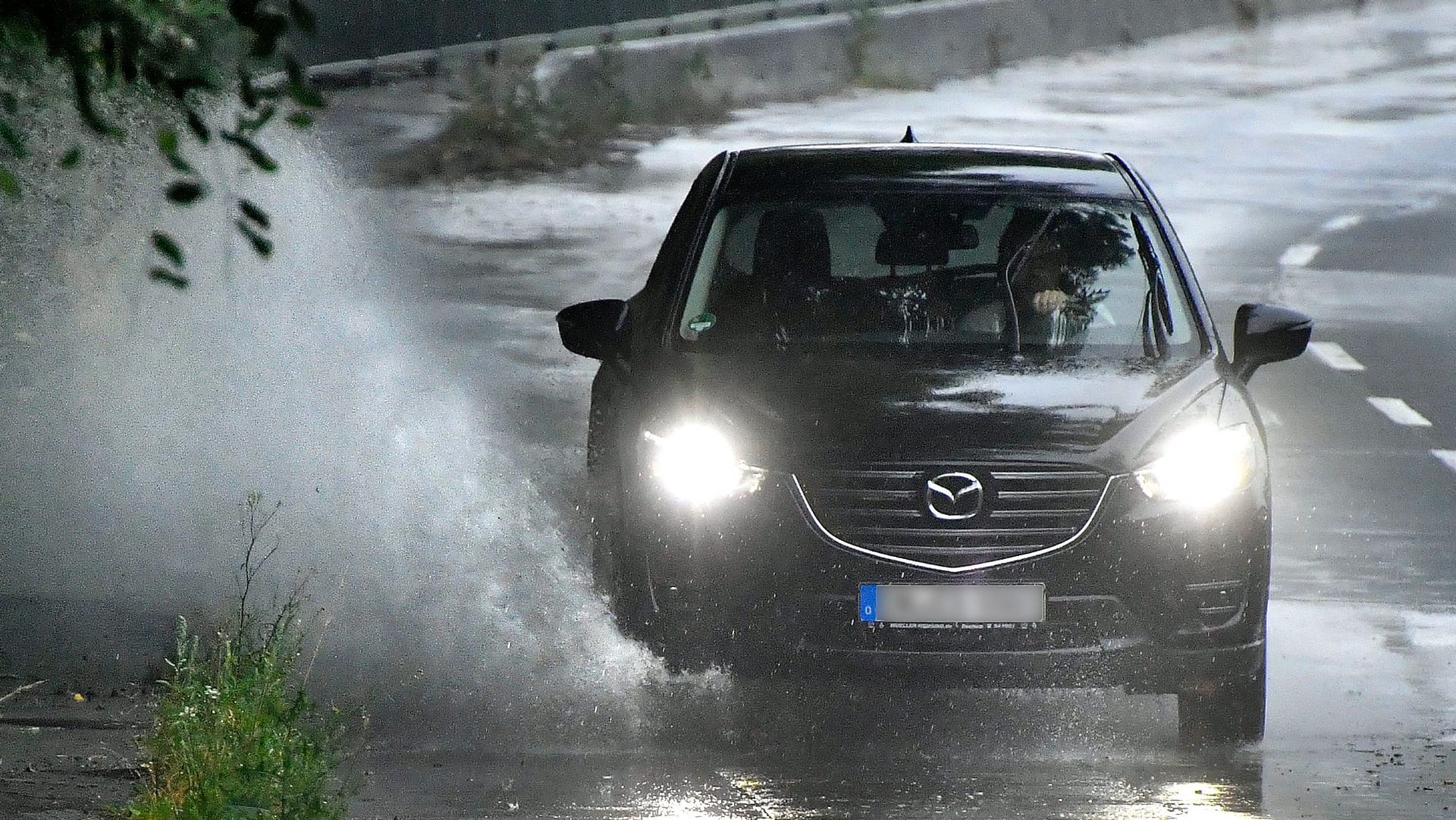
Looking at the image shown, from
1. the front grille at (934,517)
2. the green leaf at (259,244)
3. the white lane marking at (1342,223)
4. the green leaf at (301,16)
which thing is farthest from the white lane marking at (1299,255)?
the green leaf at (301,16)

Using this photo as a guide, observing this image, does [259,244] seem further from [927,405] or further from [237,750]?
[927,405]

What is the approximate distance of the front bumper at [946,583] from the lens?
7.48 m

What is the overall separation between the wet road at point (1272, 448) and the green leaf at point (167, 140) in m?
2.88

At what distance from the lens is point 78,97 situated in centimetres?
422

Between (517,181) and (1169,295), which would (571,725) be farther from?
(517,181)

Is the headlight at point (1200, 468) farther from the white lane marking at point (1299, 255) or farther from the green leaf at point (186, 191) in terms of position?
the white lane marking at point (1299, 255)

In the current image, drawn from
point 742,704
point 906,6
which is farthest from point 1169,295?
point 906,6

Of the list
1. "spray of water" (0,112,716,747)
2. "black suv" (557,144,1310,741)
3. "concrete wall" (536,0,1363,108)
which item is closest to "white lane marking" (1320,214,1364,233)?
"concrete wall" (536,0,1363,108)

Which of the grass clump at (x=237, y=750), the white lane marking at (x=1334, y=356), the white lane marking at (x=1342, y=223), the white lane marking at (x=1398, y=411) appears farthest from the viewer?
the white lane marking at (x=1342, y=223)

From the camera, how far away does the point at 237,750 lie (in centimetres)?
626

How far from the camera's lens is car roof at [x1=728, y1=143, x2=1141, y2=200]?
29.3 ft

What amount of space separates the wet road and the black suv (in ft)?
1.00

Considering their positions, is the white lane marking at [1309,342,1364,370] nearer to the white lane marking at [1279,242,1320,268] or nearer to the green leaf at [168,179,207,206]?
the white lane marking at [1279,242,1320,268]

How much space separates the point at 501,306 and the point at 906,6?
16.1m
